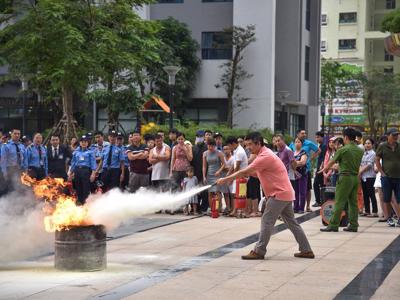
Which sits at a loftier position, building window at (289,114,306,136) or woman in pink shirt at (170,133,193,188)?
building window at (289,114,306,136)

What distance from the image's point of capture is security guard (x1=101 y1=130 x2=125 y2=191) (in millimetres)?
15969

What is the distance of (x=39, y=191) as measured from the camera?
9.72 metres

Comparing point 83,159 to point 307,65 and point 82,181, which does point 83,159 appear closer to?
point 82,181

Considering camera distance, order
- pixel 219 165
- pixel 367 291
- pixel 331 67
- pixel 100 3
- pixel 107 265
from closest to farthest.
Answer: pixel 367 291, pixel 107 265, pixel 219 165, pixel 100 3, pixel 331 67

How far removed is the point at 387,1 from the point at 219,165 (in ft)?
230

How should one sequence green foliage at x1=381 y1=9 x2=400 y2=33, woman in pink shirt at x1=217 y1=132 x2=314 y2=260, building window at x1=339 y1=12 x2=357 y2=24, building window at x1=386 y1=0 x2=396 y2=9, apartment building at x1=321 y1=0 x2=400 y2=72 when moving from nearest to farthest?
woman in pink shirt at x1=217 y1=132 x2=314 y2=260 < green foliage at x1=381 y1=9 x2=400 y2=33 < building window at x1=386 y1=0 x2=396 y2=9 < apartment building at x1=321 y1=0 x2=400 y2=72 < building window at x1=339 y1=12 x2=357 y2=24

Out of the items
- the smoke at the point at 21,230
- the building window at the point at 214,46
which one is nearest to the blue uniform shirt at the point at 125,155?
the smoke at the point at 21,230

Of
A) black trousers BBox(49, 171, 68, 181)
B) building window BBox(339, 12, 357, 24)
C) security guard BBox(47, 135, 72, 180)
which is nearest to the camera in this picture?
black trousers BBox(49, 171, 68, 181)

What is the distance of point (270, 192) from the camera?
975 cm

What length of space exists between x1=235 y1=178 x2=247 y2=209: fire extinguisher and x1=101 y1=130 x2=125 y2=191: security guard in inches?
115

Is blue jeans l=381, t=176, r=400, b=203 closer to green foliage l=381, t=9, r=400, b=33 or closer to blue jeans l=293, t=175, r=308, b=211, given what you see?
blue jeans l=293, t=175, r=308, b=211

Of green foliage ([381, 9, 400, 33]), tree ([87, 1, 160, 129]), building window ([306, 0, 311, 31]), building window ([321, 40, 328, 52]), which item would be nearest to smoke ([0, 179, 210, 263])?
tree ([87, 1, 160, 129])

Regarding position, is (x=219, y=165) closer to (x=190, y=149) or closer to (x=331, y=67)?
(x=190, y=149)

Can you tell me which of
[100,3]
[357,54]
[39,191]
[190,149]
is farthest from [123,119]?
[357,54]
